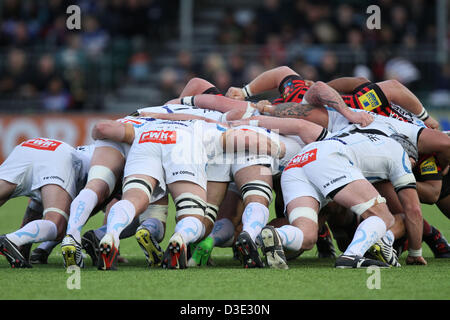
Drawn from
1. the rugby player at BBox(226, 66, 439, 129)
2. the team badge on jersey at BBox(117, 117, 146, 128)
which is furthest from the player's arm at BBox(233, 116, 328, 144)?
the team badge on jersey at BBox(117, 117, 146, 128)

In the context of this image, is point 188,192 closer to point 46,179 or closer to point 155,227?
point 155,227

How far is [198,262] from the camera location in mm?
6016

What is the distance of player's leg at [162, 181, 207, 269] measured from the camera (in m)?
5.53

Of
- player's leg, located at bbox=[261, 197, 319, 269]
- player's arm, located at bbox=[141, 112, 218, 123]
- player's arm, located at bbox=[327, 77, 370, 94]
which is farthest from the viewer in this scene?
player's arm, located at bbox=[327, 77, 370, 94]

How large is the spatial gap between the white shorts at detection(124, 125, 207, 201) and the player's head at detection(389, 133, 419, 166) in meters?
1.64

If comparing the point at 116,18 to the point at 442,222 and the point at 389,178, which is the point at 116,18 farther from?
the point at 389,178

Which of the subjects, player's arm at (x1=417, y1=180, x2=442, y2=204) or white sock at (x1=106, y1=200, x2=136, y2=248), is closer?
white sock at (x1=106, y1=200, x2=136, y2=248)

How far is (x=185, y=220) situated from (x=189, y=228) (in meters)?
0.10

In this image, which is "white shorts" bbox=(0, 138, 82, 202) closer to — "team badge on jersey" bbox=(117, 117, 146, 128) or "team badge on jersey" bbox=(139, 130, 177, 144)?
"team badge on jersey" bbox=(117, 117, 146, 128)

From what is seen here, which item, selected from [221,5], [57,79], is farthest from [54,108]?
[221,5]

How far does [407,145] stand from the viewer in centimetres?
643

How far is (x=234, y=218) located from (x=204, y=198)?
2.50 feet
